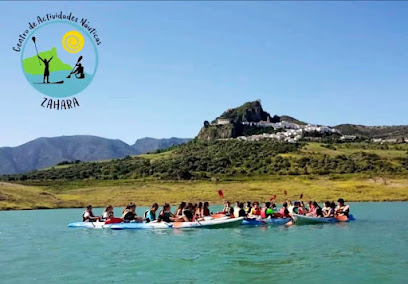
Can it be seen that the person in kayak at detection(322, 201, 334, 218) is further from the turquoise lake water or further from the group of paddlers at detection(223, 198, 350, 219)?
the turquoise lake water

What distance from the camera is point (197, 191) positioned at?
269 ft

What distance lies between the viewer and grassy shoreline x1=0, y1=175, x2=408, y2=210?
235ft

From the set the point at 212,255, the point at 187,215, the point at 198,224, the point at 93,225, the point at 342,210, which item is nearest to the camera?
the point at 212,255

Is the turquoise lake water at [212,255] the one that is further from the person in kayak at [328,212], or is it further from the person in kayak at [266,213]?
the person in kayak at [328,212]

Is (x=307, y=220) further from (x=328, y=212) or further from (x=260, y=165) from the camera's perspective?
(x=260, y=165)

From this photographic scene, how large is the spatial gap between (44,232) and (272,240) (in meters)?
17.0

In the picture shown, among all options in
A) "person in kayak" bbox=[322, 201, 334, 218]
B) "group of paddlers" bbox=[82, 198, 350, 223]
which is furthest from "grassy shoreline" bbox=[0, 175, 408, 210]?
"person in kayak" bbox=[322, 201, 334, 218]

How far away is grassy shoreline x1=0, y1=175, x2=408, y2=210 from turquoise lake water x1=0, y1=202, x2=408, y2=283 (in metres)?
35.3

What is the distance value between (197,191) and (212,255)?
58.0m

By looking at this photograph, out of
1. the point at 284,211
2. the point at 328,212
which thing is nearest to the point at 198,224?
the point at 284,211

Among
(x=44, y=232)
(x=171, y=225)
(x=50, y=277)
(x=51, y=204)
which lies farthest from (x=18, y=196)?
(x=50, y=277)

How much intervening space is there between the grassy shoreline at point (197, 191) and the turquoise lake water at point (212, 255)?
35.3 meters

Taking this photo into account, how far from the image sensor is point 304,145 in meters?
146

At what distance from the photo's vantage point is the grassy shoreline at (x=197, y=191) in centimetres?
7150
